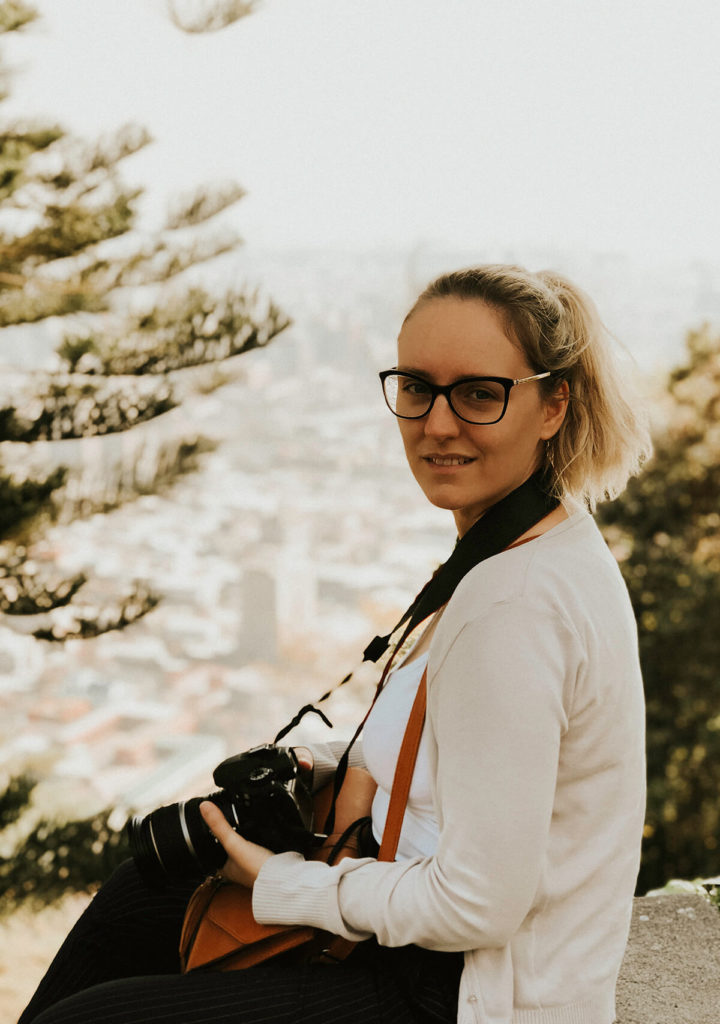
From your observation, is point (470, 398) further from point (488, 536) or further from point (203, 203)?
point (203, 203)

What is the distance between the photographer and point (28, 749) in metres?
10.3

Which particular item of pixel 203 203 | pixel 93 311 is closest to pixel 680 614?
pixel 203 203

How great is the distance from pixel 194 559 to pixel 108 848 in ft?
23.6

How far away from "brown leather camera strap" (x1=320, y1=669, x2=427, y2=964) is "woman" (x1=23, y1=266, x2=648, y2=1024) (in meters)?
0.02

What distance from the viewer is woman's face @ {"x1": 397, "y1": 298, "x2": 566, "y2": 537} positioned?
1.15 metres

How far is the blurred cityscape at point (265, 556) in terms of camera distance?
417 inches

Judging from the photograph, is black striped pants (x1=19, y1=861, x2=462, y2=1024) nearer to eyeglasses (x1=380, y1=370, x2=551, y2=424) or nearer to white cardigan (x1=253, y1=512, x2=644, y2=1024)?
white cardigan (x1=253, y1=512, x2=644, y2=1024)

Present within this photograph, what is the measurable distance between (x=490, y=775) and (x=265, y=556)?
12.1m

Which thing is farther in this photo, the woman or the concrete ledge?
the concrete ledge

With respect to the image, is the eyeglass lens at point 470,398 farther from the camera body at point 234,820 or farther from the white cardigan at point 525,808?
the camera body at point 234,820

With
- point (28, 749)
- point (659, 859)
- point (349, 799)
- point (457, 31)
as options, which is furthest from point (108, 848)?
point (457, 31)

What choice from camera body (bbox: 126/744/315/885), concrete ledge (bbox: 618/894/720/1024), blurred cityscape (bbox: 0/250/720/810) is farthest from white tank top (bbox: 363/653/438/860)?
blurred cityscape (bbox: 0/250/720/810)

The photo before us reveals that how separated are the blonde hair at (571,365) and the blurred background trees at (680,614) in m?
4.57

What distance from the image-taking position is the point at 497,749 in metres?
0.95
